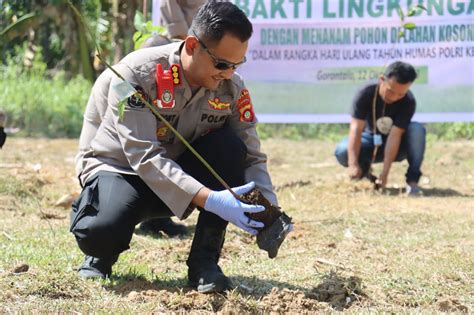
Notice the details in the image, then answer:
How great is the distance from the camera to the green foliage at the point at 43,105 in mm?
10570

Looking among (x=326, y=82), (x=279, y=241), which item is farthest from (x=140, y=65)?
(x=326, y=82)

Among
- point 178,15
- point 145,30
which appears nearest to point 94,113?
point 178,15

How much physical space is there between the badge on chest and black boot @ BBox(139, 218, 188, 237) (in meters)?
1.44

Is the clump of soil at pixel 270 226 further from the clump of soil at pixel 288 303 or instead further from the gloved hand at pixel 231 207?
the clump of soil at pixel 288 303

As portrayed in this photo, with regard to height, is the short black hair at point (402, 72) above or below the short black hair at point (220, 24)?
below

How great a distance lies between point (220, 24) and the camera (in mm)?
3066

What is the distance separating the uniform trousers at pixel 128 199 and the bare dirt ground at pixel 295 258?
0.65 feet

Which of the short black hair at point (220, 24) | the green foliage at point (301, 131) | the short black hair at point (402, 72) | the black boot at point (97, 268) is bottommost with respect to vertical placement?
the green foliage at point (301, 131)

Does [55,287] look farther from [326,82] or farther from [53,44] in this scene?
[53,44]

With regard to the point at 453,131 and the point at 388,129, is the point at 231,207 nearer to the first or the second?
the point at 388,129

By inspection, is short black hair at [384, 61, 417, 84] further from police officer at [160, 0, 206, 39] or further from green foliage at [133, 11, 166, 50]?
green foliage at [133, 11, 166, 50]

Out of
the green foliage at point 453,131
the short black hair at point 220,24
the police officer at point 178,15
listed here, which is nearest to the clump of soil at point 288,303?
the short black hair at point 220,24

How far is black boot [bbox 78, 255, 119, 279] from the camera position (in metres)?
3.41

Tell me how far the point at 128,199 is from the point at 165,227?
4.49 feet
